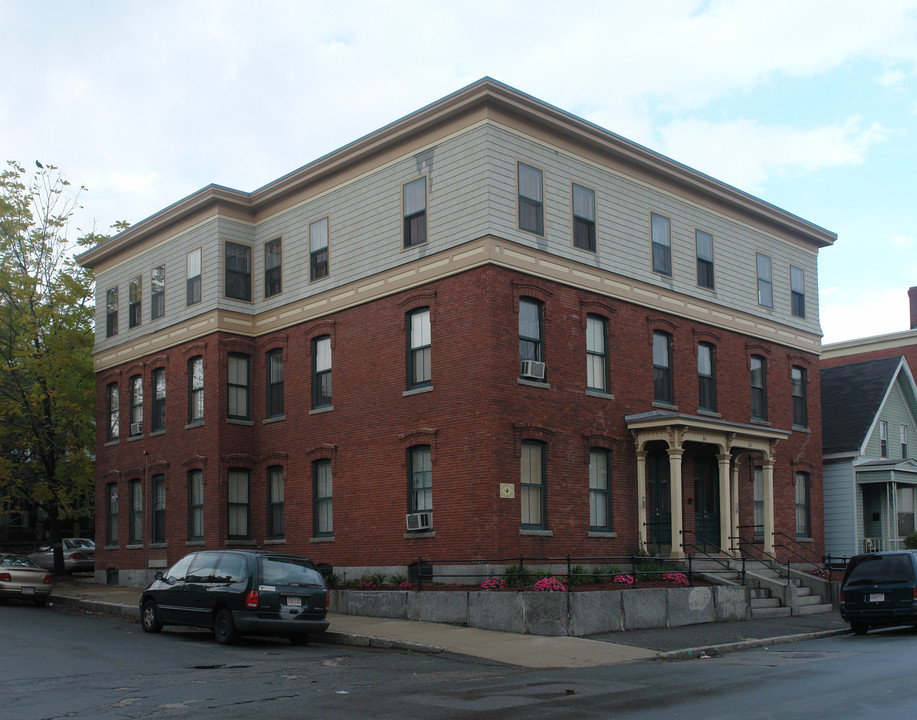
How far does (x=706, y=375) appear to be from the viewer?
29.2 meters

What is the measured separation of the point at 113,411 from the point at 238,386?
727cm

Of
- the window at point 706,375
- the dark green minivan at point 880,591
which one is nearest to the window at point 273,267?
the window at point 706,375

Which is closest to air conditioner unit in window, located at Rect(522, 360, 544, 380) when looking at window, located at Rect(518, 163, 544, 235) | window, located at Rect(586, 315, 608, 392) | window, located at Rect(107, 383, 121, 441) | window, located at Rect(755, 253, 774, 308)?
window, located at Rect(586, 315, 608, 392)

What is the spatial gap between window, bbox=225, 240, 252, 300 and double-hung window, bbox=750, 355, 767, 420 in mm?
15446

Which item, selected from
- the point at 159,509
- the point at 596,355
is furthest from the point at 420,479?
the point at 159,509

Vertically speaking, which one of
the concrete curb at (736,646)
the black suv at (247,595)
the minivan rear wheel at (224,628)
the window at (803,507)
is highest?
the window at (803,507)

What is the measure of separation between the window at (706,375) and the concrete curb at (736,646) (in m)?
8.73

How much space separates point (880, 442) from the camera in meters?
35.6

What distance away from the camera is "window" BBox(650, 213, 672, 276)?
27891 millimetres

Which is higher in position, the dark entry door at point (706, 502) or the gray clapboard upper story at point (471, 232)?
the gray clapboard upper story at point (471, 232)

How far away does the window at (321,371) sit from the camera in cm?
2780

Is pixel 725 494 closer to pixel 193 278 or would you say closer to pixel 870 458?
pixel 870 458

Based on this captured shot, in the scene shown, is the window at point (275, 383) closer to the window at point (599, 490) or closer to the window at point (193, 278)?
the window at point (193, 278)

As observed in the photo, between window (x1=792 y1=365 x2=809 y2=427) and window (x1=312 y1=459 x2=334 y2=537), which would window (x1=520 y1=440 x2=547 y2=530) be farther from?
window (x1=792 y1=365 x2=809 y2=427)
